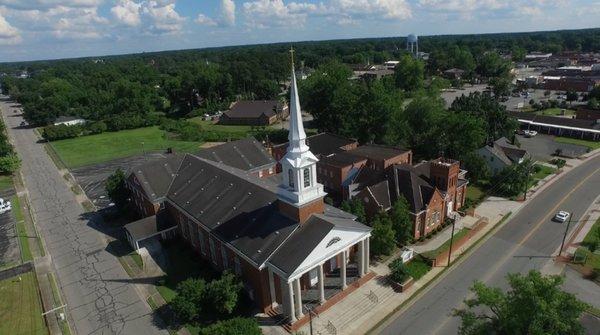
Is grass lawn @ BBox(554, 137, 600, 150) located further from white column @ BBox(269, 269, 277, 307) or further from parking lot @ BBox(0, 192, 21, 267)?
parking lot @ BBox(0, 192, 21, 267)

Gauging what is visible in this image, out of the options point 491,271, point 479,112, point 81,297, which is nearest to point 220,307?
point 81,297

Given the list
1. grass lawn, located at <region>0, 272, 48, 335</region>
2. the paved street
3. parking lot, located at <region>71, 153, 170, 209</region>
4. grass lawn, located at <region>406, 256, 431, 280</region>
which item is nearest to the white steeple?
grass lawn, located at <region>406, 256, 431, 280</region>

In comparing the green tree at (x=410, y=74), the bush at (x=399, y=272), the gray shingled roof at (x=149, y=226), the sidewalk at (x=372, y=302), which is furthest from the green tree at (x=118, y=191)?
the green tree at (x=410, y=74)

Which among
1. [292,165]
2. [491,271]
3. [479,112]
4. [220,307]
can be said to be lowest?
[491,271]

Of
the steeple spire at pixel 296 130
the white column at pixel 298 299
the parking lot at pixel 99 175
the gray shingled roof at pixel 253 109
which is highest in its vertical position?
the steeple spire at pixel 296 130

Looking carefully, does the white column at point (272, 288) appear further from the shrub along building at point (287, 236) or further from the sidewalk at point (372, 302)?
the sidewalk at point (372, 302)

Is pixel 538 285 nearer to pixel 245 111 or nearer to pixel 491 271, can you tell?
pixel 491 271

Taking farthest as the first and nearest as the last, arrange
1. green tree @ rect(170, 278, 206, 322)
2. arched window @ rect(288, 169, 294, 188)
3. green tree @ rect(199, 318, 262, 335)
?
arched window @ rect(288, 169, 294, 188)
green tree @ rect(170, 278, 206, 322)
green tree @ rect(199, 318, 262, 335)
